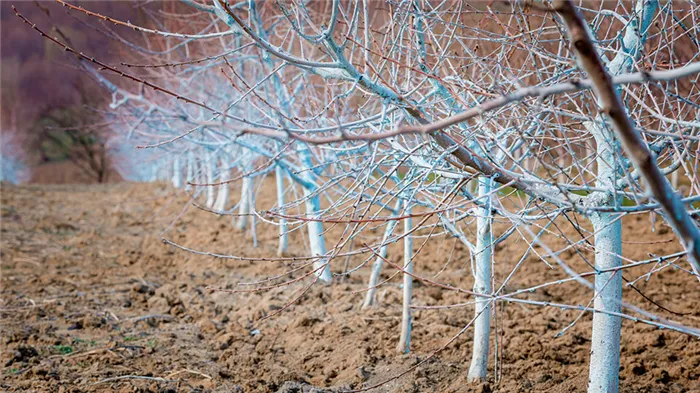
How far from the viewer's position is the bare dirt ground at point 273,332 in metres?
3.41

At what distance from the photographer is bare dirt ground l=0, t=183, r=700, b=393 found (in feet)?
11.2

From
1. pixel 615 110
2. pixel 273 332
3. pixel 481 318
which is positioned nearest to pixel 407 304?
pixel 481 318

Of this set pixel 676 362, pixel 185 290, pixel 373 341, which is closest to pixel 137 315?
pixel 185 290

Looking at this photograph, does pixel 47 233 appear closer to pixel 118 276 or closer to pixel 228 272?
pixel 118 276

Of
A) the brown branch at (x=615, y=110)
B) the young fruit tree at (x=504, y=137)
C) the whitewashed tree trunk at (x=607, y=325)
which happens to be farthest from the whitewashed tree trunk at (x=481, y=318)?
the brown branch at (x=615, y=110)

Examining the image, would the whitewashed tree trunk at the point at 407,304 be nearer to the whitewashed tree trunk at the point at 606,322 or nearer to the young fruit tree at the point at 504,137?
the young fruit tree at the point at 504,137

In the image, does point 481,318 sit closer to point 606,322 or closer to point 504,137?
point 606,322

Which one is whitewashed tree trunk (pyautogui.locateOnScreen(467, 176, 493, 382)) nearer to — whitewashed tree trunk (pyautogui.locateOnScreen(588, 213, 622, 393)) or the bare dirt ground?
the bare dirt ground

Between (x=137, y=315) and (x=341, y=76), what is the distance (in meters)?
3.75

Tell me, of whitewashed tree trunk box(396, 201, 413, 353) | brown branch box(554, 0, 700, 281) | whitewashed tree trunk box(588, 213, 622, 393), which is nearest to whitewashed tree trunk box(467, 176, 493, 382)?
whitewashed tree trunk box(396, 201, 413, 353)

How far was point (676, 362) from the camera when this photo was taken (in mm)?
3611

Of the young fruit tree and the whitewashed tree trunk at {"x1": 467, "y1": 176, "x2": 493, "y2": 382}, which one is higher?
the young fruit tree

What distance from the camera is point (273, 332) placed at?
464 cm

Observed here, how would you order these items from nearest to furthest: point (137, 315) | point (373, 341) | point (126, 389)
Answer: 1. point (126, 389)
2. point (373, 341)
3. point (137, 315)
